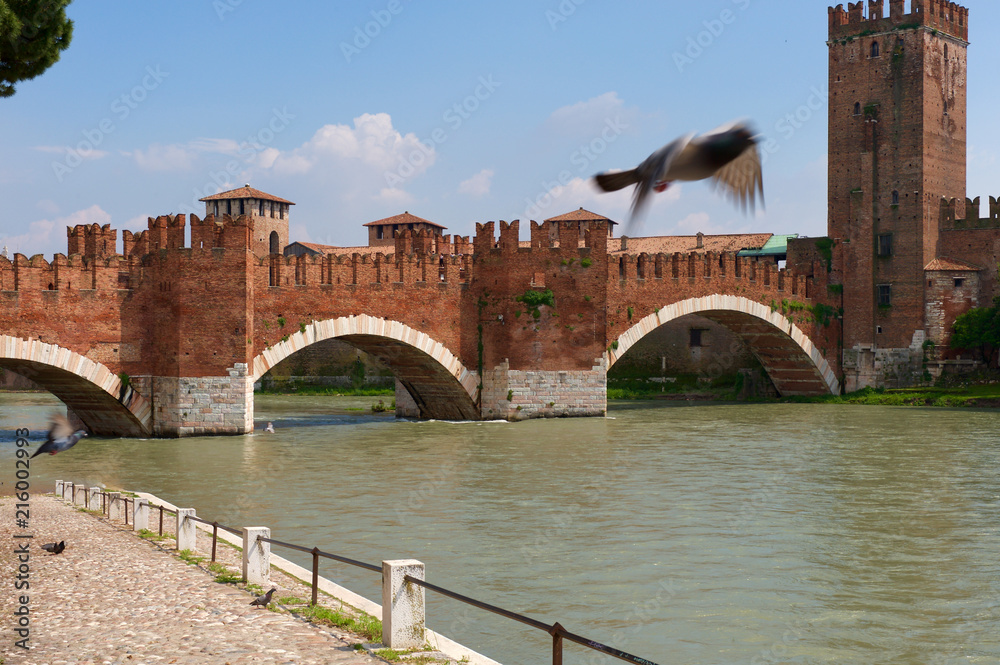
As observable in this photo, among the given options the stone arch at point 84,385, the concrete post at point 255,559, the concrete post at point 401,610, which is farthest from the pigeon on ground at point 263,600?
the stone arch at point 84,385

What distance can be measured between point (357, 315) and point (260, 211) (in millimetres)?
33162

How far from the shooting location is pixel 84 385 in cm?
2166

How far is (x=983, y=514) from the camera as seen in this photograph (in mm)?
12891

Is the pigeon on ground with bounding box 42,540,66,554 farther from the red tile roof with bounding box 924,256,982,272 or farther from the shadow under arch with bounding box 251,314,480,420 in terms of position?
the red tile roof with bounding box 924,256,982,272

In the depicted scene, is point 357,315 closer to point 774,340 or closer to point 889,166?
point 774,340

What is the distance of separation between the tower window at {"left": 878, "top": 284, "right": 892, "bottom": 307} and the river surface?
10.9 m

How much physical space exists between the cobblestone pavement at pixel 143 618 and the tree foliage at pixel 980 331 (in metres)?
28.9

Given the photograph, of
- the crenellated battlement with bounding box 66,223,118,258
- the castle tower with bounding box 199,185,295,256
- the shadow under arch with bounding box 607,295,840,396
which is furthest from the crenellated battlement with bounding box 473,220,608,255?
the castle tower with bounding box 199,185,295,256

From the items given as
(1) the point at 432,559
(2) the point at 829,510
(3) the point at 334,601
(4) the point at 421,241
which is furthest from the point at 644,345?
(3) the point at 334,601

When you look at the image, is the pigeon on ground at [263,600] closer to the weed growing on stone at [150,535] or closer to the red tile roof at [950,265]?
the weed growing on stone at [150,535]

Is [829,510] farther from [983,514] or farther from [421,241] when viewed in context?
[421,241]

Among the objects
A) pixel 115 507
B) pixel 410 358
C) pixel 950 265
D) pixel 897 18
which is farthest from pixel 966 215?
pixel 115 507

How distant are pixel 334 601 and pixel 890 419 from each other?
22723 millimetres

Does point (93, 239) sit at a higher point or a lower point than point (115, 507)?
higher
